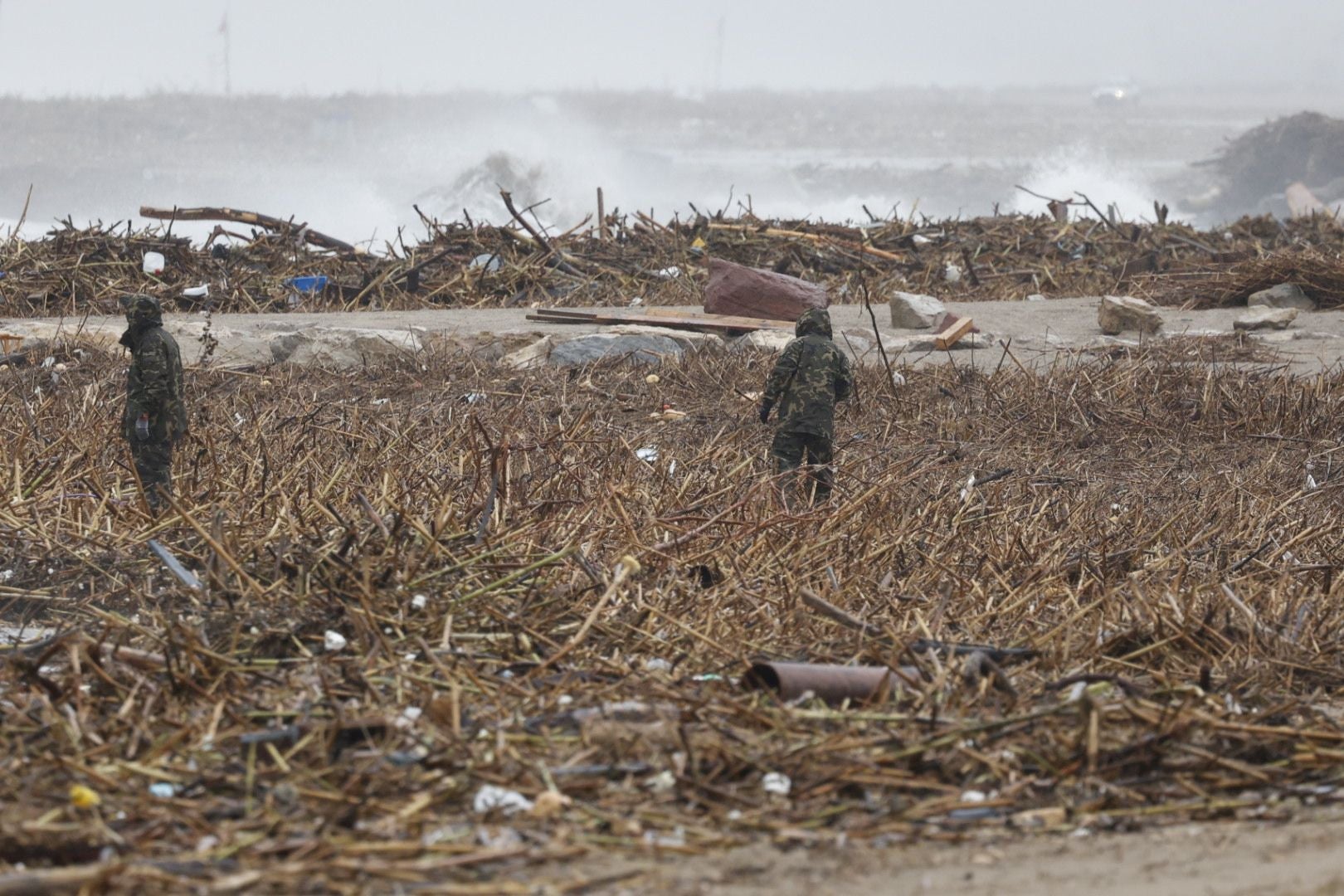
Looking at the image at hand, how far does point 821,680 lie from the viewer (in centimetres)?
349

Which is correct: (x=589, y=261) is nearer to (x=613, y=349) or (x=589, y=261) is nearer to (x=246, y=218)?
(x=246, y=218)

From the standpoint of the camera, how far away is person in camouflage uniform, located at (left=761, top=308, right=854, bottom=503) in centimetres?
747

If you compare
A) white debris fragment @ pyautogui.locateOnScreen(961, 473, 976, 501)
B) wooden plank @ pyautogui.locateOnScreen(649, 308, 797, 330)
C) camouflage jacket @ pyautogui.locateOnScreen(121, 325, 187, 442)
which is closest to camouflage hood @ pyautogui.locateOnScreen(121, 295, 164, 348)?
camouflage jacket @ pyautogui.locateOnScreen(121, 325, 187, 442)

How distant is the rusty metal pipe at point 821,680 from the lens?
3.46m

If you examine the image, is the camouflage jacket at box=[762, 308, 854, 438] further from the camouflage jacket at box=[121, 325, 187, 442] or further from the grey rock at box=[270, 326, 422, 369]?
the grey rock at box=[270, 326, 422, 369]

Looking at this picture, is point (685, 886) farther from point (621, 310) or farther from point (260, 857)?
point (621, 310)

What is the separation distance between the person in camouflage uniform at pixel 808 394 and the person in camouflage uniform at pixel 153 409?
2.96m

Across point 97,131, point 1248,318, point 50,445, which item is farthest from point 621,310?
point 97,131

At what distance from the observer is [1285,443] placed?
8.95 metres

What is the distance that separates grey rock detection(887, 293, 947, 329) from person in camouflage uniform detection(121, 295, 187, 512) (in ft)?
26.0

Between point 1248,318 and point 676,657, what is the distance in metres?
10.7

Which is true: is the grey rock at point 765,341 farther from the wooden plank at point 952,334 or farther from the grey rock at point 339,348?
the grey rock at point 339,348

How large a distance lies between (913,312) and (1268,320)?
3.19 m

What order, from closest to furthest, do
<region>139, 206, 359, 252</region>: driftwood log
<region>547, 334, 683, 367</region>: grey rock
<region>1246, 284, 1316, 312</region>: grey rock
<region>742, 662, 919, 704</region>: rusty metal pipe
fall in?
<region>742, 662, 919, 704</region>: rusty metal pipe → <region>547, 334, 683, 367</region>: grey rock → <region>1246, 284, 1316, 312</region>: grey rock → <region>139, 206, 359, 252</region>: driftwood log
